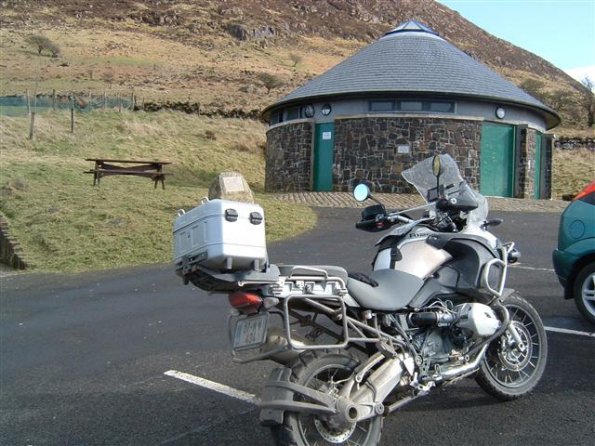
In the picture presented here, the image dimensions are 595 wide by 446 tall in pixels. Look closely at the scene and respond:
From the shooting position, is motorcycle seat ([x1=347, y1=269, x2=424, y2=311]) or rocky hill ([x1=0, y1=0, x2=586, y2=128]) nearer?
motorcycle seat ([x1=347, y1=269, x2=424, y2=311])

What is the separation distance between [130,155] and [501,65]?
97632 mm

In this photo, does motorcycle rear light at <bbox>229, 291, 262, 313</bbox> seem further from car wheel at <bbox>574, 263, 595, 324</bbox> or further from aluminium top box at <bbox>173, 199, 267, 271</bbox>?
car wheel at <bbox>574, 263, 595, 324</bbox>

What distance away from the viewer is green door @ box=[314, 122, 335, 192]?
25734 millimetres

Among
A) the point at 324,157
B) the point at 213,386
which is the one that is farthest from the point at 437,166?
the point at 324,157

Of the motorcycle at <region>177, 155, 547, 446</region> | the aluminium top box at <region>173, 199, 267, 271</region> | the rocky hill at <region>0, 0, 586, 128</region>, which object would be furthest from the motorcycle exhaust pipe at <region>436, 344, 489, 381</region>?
the rocky hill at <region>0, 0, 586, 128</region>

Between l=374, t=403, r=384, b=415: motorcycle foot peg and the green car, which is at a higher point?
the green car

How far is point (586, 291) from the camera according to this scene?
6980 millimetres

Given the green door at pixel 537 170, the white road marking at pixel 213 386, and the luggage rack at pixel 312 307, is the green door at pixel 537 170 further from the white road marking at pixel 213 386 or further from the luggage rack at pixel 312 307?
the luggage rack at pixel 312 307

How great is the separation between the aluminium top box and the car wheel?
461cm

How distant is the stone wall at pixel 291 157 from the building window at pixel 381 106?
2.70m

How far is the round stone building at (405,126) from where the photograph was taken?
24.3 metres

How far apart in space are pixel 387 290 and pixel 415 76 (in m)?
21.8

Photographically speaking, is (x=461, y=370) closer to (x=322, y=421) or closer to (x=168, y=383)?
(x=322, y=421)

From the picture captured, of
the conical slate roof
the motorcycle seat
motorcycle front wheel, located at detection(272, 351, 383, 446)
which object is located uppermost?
the conical slate roof
